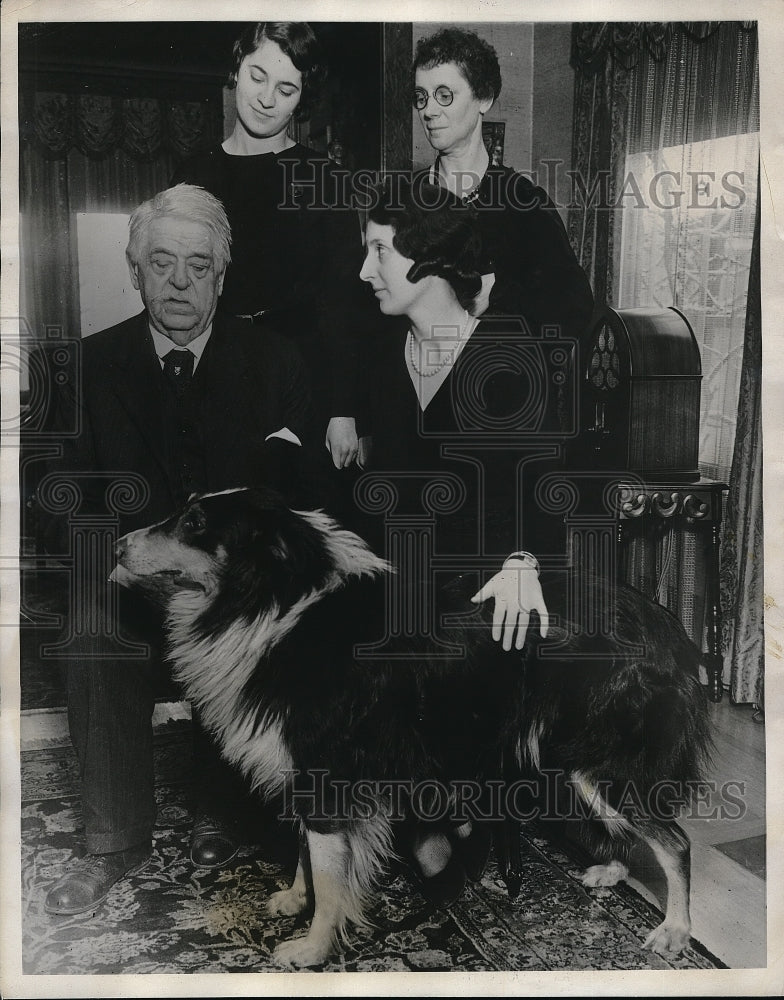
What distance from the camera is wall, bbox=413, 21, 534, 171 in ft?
6.49

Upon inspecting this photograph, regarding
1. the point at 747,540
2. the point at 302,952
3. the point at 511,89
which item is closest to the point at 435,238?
the point at 511,89

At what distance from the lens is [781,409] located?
81.5 inches

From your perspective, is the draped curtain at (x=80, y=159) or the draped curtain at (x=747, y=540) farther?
the draped curtain at (x=747, y=540)

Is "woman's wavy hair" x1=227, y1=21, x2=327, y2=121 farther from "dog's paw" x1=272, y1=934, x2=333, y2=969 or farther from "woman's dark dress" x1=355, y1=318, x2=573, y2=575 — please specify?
"dog's paw" x1=272, y1=934, x2=333, y2=969

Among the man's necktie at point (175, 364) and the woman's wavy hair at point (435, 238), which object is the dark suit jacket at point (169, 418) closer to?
the man's necktie at point (175, 364)

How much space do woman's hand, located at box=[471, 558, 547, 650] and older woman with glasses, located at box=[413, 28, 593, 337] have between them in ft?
1.72

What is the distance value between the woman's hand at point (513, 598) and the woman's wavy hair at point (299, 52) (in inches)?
42.1

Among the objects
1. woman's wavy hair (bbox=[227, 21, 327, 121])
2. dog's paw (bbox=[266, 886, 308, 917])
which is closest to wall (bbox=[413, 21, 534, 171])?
woman's wavy hair (bbox=[227, 21, 327, 121])

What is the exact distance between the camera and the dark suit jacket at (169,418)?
78.7 inches

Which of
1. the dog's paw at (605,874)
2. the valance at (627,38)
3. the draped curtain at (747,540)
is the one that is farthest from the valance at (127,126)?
the dog's paw at (605,874)

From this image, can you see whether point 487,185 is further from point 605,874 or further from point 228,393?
point 605,874

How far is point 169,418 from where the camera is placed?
2.00 metres

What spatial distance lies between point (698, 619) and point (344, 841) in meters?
0.92

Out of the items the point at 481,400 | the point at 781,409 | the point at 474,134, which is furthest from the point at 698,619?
the point at 474,134
